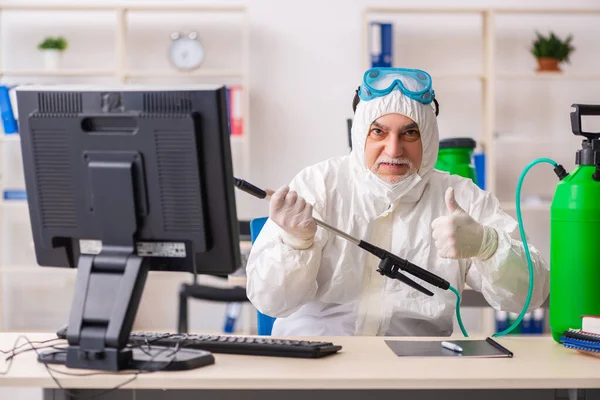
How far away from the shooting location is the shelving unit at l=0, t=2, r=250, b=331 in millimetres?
→ 5082

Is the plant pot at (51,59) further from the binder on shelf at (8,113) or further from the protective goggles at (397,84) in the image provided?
the protective goggles at (397,84)

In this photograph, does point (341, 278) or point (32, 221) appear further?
point (341, 278)

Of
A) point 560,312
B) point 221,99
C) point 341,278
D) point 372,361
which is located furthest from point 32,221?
point 560,312

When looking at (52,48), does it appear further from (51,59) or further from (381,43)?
(381,43)

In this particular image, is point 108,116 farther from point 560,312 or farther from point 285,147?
point 285,147

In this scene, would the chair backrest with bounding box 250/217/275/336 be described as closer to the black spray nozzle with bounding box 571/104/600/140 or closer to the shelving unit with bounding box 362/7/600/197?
the black spray nozzle with bounding box 571/104/600/140

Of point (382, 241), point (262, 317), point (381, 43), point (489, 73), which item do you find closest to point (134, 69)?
point (381, 43)

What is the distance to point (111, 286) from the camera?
4.92ft

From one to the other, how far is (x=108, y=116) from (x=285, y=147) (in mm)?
3906

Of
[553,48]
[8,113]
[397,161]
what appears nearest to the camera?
[397,161]

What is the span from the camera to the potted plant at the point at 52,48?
5168mm

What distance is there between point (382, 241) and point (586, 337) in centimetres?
68

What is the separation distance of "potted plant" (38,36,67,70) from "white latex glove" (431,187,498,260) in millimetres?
3922

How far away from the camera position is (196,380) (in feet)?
4.49
